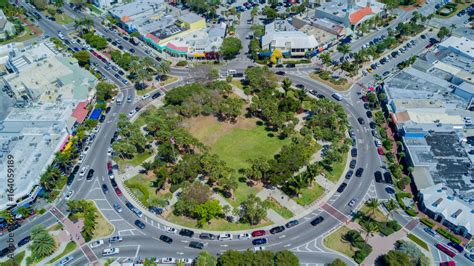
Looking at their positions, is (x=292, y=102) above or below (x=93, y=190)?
above

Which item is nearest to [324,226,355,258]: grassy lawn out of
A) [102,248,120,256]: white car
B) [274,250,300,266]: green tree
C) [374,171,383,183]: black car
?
[274,250,300,266]: green tree

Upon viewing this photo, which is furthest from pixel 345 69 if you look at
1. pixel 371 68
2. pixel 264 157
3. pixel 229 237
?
pixel 229 237

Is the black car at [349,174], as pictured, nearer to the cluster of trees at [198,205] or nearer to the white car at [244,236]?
the white car at [244,236]

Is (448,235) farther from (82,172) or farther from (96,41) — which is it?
(96,41)

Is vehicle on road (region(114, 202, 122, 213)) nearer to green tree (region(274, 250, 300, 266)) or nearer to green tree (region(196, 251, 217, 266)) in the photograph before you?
green tree (region(196, 251, 217, 266))

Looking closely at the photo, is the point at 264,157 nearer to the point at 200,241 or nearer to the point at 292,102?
the point at 292,102

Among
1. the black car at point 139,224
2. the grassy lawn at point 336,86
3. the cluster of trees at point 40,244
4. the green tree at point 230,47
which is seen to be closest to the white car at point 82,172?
the cluster of trees at point 40,244

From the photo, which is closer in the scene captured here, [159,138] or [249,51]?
[159,138]
